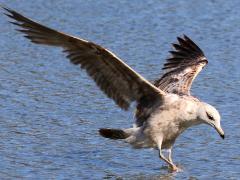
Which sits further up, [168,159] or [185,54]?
[185,54]

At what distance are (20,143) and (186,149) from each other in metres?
1.84

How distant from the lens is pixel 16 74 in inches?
512

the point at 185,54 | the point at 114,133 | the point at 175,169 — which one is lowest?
the point at 175,169

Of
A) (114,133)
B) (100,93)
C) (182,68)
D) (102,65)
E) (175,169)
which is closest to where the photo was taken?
(102,65)

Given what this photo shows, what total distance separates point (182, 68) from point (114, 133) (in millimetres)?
1646

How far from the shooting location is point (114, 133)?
9.41 m

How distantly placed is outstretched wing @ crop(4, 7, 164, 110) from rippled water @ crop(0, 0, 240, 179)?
0.72 m

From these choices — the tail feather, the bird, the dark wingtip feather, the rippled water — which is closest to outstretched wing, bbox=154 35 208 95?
the dark wingtip feather

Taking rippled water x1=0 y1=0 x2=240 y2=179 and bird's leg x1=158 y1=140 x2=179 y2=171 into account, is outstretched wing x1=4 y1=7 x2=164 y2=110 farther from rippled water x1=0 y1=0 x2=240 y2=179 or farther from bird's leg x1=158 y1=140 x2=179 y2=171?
rippled water x1=0 y1=0 x2=240 y2=179

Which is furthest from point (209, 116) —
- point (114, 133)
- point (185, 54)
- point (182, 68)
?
point (185, 54)

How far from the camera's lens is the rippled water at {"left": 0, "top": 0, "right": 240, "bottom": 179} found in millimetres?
9328

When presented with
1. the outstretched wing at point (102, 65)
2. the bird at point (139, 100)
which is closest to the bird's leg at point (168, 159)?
the bird at point (139, 100)

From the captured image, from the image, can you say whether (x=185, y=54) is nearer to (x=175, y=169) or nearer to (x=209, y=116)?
(x=209, y=116)

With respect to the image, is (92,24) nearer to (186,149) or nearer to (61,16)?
(61,16)
